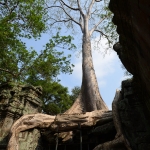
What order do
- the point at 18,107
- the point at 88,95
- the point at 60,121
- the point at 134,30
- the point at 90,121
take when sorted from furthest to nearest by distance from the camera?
the point at 88,95
the point at 18,107
the point at 60,121
the point at 90,121
the point at 134,30

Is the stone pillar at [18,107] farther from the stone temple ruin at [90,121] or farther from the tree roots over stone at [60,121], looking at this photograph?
the tree roots over stone at [60,121]

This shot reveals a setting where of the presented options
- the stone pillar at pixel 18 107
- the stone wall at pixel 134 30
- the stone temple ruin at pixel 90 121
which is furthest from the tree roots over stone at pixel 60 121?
the stone wall at pixel 134 30

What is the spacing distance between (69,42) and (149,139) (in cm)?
679

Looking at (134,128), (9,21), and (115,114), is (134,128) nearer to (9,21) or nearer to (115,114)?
(115,114)

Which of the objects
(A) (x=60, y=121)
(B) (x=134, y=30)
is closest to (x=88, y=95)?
(A) (x=60, y=121)

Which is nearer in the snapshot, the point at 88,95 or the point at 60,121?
the point at 60,121

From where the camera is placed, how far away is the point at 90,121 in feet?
14.8

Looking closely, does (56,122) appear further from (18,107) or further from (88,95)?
(88,95)

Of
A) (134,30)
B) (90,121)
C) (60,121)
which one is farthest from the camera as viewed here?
(60,121)

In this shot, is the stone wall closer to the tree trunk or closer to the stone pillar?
the stone pillar

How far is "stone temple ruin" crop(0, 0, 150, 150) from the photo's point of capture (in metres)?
3.01

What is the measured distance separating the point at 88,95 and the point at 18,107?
2545mm

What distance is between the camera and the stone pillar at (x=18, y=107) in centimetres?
469

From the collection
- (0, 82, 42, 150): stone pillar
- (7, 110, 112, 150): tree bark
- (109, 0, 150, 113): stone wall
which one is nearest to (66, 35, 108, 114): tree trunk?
(0, 82, 42, 150): stone pillar
